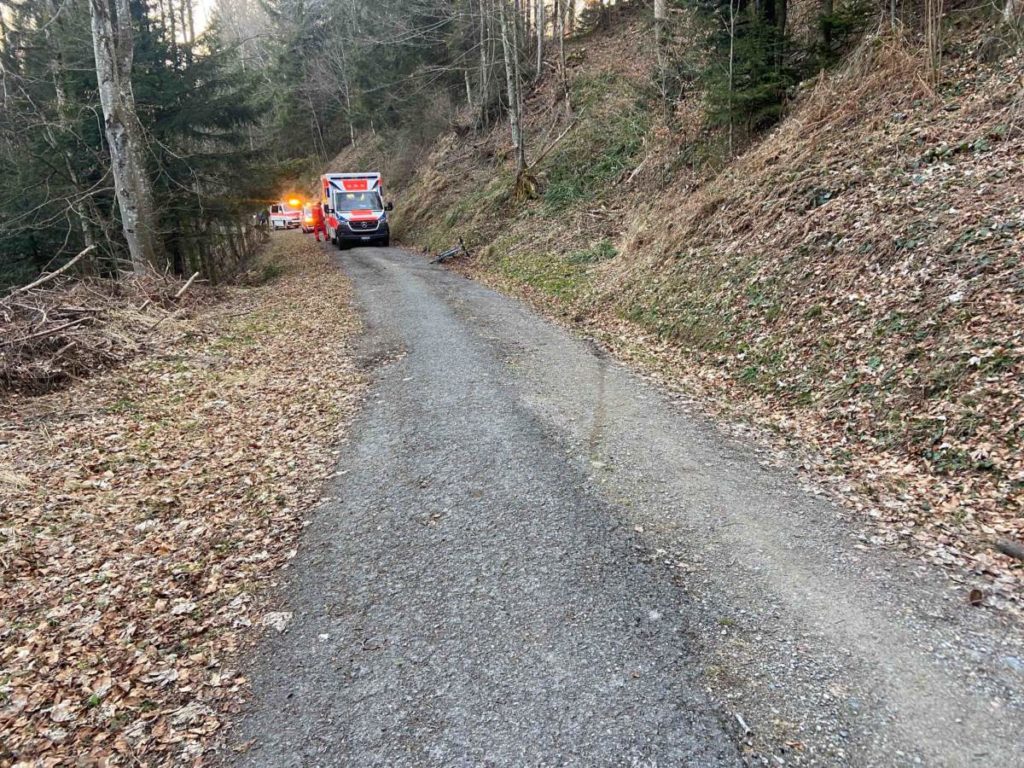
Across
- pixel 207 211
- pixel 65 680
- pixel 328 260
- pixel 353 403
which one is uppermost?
pixel 207 211

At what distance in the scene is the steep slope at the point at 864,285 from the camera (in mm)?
5062

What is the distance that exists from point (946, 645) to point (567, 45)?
3365cm

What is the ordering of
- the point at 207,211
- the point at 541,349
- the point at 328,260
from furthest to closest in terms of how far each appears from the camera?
the point at 328,260
the point at 207,211
the point at 541,349

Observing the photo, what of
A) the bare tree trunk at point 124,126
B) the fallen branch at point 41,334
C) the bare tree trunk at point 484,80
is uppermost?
the bare tree trunk at point 484,80

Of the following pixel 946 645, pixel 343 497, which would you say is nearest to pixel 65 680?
pixel 343 497

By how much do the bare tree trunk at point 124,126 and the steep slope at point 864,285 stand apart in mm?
9362

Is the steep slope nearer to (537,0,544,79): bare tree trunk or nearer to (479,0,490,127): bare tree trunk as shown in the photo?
(479,0,490,127): bare tree trunk

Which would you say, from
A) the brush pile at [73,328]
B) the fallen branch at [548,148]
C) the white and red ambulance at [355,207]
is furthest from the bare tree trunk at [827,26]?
the white and red ambulance at [355,207]

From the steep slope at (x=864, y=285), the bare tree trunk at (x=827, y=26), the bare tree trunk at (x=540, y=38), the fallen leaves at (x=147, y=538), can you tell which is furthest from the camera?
the bare tree trunk at (x=540, y=38)

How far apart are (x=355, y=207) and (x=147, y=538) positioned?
78.2 feet

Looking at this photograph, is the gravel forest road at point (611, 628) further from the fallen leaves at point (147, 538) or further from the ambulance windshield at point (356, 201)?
the ambulance windshield at point (356, 201)

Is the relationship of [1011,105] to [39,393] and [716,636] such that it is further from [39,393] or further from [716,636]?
[39,393]

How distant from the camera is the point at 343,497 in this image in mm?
5676

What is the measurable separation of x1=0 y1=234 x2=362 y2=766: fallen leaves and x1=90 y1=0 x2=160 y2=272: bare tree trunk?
587 cm
